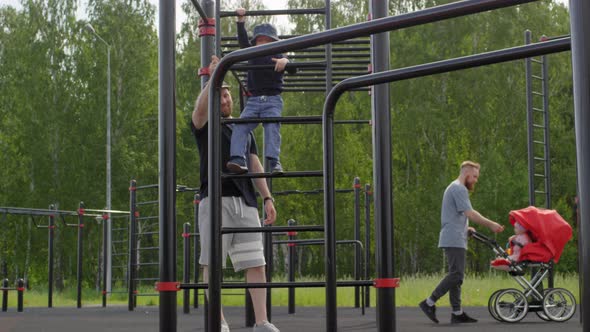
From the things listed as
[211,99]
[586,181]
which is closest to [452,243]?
[211,99]

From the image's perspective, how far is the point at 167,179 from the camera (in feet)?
17.0

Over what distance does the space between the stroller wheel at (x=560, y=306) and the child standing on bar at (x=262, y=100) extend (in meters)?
4.45

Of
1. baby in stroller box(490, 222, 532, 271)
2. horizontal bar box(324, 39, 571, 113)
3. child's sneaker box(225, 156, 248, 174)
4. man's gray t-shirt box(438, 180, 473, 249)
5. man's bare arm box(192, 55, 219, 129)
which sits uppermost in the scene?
man's bare arm box(192, 55, 219, 129)

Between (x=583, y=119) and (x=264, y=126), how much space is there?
13.5 feet

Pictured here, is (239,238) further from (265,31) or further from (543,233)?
(543,233)

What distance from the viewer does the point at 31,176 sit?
Answer: 31312 mm

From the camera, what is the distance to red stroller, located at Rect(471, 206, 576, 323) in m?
9.32

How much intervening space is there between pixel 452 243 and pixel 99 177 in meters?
23.7

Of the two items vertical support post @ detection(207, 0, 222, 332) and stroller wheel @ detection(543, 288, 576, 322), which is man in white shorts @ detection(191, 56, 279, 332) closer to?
vertical support post @ detection(207, 0, 222, 332)

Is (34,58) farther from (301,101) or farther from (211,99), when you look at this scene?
(211,99)

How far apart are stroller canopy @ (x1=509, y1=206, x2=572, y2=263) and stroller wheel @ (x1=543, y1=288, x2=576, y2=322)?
45 centimetres

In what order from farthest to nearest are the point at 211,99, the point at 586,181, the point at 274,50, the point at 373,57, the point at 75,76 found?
the point at 75,76, the point at 373,57, the point at 211,99, the point at 274,50, the point at 586,181

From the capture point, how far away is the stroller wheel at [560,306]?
378 inches

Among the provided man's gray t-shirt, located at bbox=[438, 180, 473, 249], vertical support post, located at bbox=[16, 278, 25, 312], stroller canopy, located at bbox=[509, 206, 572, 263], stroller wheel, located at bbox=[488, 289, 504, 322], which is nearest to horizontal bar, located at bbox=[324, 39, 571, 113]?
man's gray t-shirt, located at bbox=[438, 180, 473, 249]
